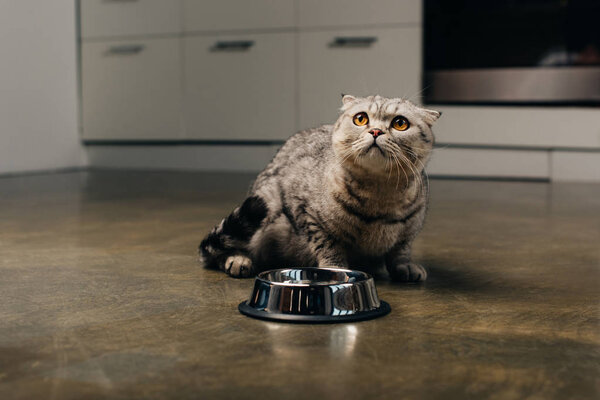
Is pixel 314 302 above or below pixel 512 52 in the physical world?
below

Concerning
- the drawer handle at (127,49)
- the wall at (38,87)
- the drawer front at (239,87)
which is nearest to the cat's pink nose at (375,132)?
the drawer front at (239,87)

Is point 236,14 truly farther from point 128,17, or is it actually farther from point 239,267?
point 239,267

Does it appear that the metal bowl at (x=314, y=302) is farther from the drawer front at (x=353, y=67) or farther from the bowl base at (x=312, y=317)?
the drawer front at (x=353, y=67)

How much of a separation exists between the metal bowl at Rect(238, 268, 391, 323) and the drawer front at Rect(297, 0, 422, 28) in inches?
125

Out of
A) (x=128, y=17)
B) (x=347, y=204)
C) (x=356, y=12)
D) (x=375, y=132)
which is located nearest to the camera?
(x=375, y=132)

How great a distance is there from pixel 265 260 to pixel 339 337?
62 centimetres

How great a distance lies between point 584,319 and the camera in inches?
53.0

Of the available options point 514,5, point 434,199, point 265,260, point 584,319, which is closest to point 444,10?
Result: point 514,5

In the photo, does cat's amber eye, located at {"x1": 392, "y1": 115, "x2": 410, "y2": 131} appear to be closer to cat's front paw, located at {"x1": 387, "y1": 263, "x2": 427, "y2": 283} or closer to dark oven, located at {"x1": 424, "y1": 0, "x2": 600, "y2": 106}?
cat's front paw, located at {"x1": 387, "y1": 263, "x2": 427, "y2": 283}

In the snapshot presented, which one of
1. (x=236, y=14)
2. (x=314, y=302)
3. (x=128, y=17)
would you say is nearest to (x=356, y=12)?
(x=236, y=14)

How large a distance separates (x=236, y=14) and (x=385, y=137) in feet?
11.0

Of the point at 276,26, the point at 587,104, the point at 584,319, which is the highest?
the point at 276,26

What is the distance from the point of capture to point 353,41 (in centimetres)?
444

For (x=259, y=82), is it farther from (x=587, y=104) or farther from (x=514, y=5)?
(x=587, y=104)
